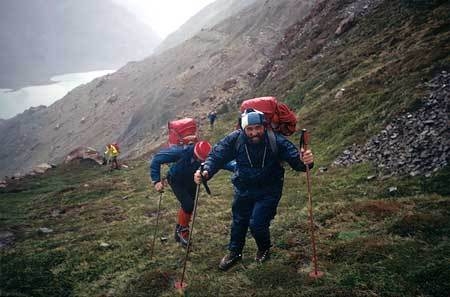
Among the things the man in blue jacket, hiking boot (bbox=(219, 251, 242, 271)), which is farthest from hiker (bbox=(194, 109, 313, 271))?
the man in blue jacket

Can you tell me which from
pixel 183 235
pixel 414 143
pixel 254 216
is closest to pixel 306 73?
pixel 414 143

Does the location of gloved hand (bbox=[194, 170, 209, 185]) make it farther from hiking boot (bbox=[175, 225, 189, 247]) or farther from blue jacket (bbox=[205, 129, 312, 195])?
hiking boot (bbox=[175, 225, 189, 247])

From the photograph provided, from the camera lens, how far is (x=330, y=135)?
21359 mm

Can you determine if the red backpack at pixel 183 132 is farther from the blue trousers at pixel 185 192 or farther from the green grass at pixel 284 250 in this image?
the green grass at pixel 284 250

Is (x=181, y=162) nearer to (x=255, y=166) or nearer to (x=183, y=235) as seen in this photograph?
(x=183, y=235)

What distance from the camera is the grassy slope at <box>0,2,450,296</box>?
769cm

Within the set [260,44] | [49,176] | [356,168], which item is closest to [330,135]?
[356,168]

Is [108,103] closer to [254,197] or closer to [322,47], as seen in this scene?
[322,47]

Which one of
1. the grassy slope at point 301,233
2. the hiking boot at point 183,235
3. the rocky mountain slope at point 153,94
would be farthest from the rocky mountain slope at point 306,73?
the hiking boot at point 183,235

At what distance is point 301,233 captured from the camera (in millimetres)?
10570

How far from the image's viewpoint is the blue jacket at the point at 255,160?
26.9 ft

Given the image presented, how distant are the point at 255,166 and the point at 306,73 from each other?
28.9 m

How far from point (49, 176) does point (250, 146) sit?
35.4 m

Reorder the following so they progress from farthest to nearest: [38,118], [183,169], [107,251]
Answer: [38,118], [107,251], [183,169]
